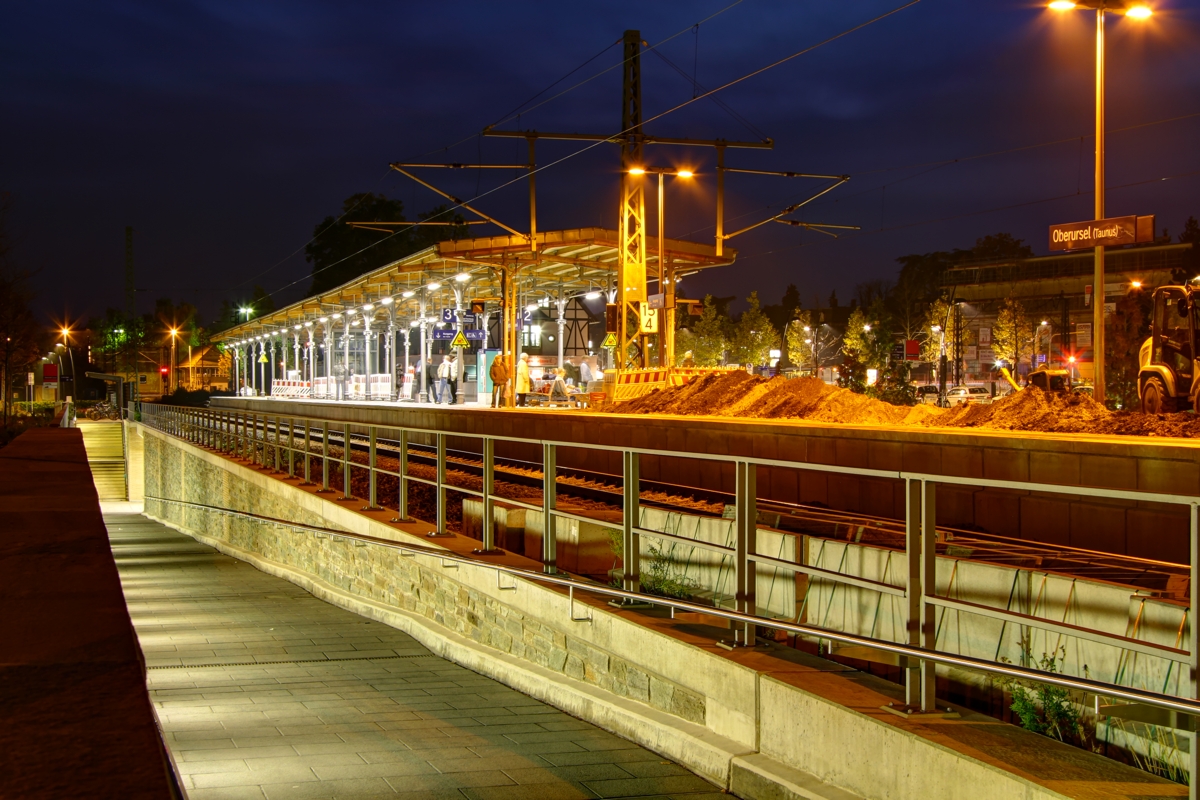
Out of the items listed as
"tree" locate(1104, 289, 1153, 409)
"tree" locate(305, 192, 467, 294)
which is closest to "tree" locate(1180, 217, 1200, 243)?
"tree" locate(1104, 289, 1153, 409)

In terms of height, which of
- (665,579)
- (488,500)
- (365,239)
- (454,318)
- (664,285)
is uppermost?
A: (365,239)

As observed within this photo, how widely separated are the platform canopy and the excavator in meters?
18.8

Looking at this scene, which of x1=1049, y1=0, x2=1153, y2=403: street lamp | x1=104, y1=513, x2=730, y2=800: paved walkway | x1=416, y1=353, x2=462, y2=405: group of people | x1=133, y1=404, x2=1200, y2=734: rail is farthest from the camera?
x1=416, y1=353, x2=462, y2=405: group of people

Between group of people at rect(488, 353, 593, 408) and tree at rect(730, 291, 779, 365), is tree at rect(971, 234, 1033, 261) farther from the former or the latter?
group of people at rect(488, 353, 593, 408)

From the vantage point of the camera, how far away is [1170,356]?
16641 millimetres

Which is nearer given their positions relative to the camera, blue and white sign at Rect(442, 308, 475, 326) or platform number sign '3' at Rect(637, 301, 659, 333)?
platform number sign '3' at Rect(637, 301, 659, 333)

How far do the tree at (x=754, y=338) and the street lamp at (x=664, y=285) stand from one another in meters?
47.2

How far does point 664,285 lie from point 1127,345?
20.3 metres

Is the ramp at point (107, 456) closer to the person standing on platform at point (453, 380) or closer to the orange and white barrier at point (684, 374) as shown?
the person standing on platform at point (453, 380)

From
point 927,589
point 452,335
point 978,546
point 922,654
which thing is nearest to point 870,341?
point 452,335

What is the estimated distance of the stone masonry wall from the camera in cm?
620

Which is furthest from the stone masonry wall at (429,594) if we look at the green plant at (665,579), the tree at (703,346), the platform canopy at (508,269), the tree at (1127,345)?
the tree at (703,346)

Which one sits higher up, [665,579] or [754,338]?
[754,338]

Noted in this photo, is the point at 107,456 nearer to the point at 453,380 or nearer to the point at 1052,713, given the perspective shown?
the point at 453,380
